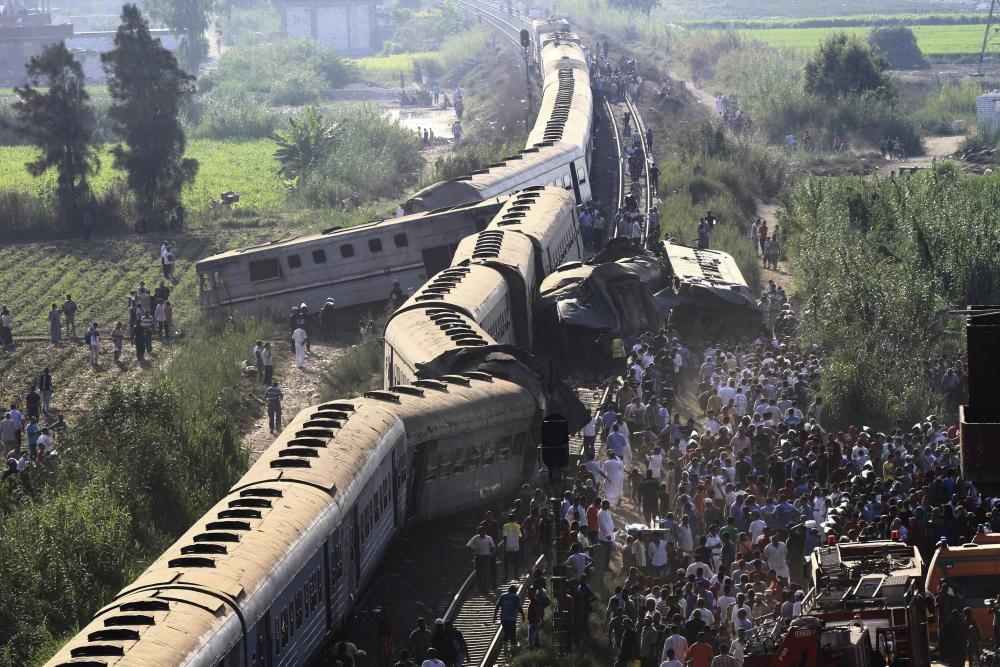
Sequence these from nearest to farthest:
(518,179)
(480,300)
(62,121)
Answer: (480,300) < (518,179) < (62,121)

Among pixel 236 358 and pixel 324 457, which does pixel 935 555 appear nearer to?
pixel 324 457

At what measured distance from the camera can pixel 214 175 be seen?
7775 cm

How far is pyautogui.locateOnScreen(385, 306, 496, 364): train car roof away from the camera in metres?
29.1

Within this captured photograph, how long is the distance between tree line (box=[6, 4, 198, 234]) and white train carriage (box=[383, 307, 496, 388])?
31.2 m

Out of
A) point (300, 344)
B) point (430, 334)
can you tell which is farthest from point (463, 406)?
point (300, 344)

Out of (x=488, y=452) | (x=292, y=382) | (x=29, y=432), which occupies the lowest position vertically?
(x=292, y=382)

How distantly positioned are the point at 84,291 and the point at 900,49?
276ft

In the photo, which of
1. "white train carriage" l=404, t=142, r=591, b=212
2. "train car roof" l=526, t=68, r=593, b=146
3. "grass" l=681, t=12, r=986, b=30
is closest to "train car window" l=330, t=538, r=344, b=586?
"white train carriage" l=404, t=142, r=591, b=212

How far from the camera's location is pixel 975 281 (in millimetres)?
39781

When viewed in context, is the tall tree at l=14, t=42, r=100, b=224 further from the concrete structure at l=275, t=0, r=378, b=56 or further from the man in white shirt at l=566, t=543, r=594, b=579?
the concrete structure at l=275, t=0, r=378, b=56

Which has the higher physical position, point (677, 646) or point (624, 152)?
point (677, 646)

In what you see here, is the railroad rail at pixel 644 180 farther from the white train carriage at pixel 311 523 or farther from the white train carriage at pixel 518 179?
the white train carriage at pixel 311 523

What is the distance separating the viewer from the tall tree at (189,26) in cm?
13050

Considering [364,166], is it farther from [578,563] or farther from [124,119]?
[578,563]
